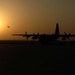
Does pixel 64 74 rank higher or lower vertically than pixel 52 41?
higher

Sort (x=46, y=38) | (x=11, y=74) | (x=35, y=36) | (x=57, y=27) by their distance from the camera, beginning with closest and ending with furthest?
(x=11, y=74) < (x=46, y=38) < (x=35, y=36) < (x=57, y=27)

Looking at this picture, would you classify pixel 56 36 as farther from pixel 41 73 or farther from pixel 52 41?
pixel 41 73

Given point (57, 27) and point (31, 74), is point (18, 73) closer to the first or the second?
point (31, 74)

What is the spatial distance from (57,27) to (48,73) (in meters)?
81.1

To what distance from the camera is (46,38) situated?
7388 centimetres

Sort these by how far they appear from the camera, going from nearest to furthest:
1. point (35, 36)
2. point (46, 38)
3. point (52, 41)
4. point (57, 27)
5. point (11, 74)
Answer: point (11, 74) → point (46, 38) → point (52, 41) → point (35, 36) → point (57, 27)

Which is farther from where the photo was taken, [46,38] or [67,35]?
[67,35]

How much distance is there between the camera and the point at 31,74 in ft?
41.3

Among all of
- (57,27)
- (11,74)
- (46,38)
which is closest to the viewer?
(11,74)

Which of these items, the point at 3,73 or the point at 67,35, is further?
the point at 67,35

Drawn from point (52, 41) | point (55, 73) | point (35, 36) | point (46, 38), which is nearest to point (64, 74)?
point (55, 73)

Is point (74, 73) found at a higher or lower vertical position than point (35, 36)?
higher

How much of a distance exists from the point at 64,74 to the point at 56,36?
68362 millimetres

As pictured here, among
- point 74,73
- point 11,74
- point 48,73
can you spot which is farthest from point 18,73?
point 74,73
